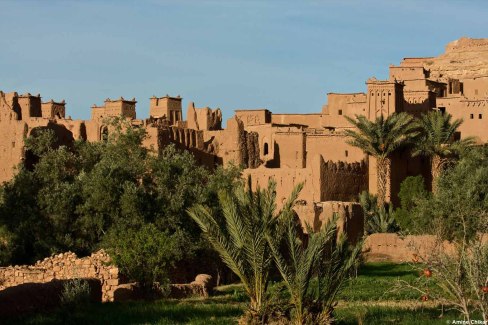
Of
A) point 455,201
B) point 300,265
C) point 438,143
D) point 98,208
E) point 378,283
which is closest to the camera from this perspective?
point 300,265

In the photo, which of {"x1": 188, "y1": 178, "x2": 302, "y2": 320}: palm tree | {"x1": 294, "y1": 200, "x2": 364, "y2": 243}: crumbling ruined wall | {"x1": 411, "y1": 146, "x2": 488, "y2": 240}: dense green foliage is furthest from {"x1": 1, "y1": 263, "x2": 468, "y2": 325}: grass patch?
{"x1": 411, "y1": 146, "x2": 488, "y2": 240}: dense green foliage

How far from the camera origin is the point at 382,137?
1940 inches

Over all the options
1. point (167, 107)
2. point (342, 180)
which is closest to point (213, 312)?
point (342, 180)

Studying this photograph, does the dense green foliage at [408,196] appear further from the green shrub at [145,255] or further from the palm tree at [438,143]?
the green shrub at [145,255]

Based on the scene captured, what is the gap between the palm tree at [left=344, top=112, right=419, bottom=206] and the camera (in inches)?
1937

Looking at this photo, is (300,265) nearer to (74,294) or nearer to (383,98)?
(74,294)

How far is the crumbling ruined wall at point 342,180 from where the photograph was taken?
1879 inches

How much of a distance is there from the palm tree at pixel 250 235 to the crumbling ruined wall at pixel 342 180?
29486 mm

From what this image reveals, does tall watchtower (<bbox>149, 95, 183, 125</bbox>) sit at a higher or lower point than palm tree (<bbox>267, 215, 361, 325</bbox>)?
higher

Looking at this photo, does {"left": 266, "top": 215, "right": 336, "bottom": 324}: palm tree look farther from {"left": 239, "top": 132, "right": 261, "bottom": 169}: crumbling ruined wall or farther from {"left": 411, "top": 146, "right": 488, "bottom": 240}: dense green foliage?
{"left": 239, "top": 132, "right": 261, "bottom": 169}: crumbling ruined wall

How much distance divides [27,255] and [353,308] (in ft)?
43.9

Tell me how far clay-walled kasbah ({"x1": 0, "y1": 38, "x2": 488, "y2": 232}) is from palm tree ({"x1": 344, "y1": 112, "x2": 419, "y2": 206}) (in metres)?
1.15

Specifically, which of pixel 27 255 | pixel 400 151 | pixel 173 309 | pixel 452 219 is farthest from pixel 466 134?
pixel 173 309

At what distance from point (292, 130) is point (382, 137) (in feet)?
23.9
